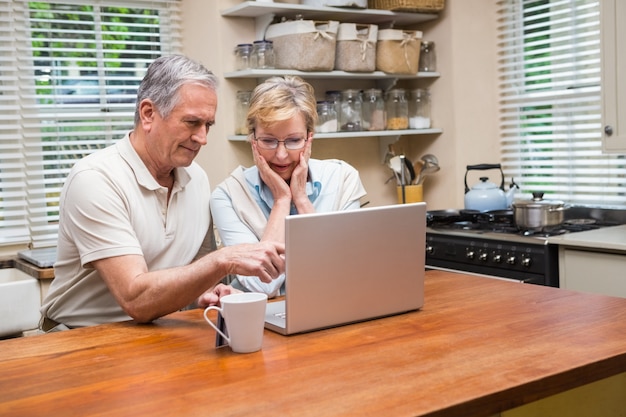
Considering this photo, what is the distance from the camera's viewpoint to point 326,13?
150 inches

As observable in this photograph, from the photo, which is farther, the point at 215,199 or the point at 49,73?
the point at 49,73

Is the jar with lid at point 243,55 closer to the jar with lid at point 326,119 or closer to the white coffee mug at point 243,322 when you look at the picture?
the jar with lid at point 326,119

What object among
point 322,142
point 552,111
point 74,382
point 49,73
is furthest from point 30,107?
Result: point 552,111

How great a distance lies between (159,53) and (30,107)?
0.69 meters

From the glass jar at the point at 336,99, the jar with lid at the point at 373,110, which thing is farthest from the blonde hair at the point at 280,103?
A: the jar with lid at the point at 373,110

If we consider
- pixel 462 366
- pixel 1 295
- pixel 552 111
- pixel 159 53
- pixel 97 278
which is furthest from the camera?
pixel 552 111

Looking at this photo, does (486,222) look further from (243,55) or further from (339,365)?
(339,365)

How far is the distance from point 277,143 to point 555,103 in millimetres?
2128

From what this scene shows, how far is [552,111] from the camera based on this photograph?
4.07 metres

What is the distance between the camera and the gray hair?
82.7 inches

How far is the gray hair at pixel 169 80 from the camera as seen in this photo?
82.7 inches

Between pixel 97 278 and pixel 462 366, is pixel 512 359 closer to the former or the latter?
pixel 462 366

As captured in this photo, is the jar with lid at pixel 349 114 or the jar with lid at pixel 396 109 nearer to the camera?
the jar with lid at pixel 349 114

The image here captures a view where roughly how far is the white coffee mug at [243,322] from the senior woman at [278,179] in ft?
2.42
